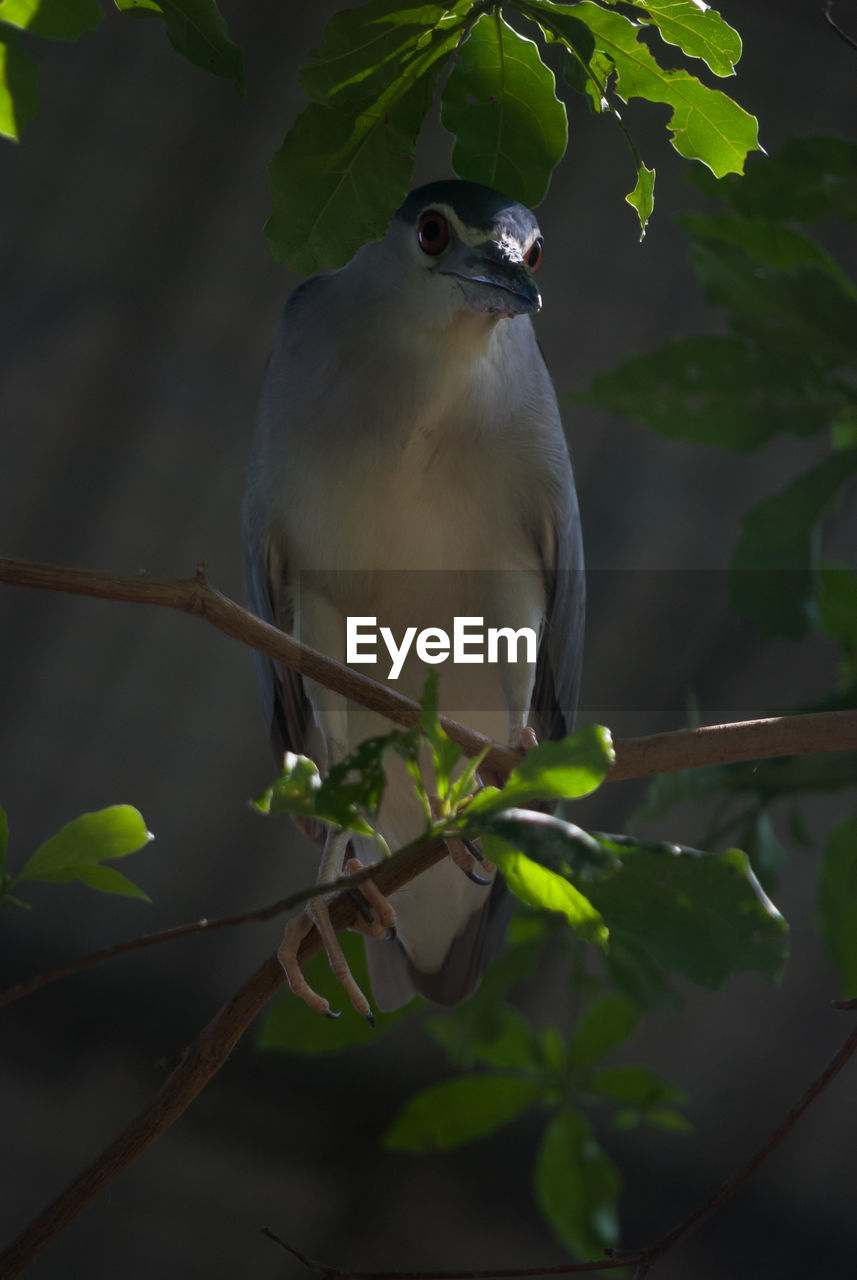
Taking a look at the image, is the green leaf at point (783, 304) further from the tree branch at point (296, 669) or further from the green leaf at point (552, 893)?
the green leaf at point (552, 893)

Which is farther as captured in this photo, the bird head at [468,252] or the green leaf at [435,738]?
the bird head at [468,252]

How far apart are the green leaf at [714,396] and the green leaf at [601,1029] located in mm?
880

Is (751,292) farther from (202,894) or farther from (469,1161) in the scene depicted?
(469,1161)

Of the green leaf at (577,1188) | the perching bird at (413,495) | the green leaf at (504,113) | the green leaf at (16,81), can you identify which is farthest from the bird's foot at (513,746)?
the green leaf at (577,1188)

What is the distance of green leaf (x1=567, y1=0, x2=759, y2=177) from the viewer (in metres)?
0.75

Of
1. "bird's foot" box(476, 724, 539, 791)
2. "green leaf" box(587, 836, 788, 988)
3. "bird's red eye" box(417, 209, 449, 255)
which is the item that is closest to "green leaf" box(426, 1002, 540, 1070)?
"bird's foot" box(476, 724, 539, 791)

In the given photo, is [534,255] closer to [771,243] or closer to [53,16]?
[771,243]

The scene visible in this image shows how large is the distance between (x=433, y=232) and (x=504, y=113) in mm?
479

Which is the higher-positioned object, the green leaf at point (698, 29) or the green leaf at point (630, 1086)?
the green leaf at point (698, 29)

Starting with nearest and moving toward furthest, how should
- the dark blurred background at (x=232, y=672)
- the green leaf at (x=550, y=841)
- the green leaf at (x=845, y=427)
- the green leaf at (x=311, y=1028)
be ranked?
1. the green leaf at (x=550, y=841)
2. the green leaf at (x=845, y=427)
3. the green leaf at (x=311, y=1028)
4. the dark blurred background at (x=232, y=672)

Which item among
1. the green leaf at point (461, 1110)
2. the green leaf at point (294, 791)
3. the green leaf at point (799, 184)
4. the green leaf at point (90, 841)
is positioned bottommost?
the green leaf at point (461, 1110)

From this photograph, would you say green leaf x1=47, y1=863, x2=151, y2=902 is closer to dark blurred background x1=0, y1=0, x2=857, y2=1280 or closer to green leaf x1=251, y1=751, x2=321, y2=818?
green leaf x1=251, y1=751, x2=321, y2=818

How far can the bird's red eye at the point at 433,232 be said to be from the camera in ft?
4.29

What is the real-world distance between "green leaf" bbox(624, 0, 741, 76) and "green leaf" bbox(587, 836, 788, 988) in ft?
1.60
